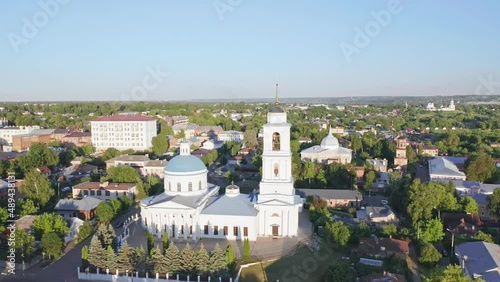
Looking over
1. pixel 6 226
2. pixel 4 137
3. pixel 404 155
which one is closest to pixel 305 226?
pixel 6 226

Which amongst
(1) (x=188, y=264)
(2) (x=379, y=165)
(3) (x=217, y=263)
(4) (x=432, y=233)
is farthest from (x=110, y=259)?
(2) (x=379, y=165)

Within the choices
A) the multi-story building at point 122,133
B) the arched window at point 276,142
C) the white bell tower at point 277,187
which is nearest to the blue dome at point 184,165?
the white bell tower at point 277,187

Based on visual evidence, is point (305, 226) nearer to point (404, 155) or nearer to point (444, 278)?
point (444, 278)

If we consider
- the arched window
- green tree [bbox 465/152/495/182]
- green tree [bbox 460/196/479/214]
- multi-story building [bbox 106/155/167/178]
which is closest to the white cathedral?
the arched window

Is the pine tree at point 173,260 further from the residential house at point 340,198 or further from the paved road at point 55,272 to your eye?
the residential house at point 340,198

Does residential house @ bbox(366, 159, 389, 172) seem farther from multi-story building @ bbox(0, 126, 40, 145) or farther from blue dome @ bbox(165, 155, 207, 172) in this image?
multi-story building @ bbox(0, 126, 40, 145)

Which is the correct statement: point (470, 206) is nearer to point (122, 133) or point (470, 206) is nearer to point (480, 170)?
point (480, 170)
